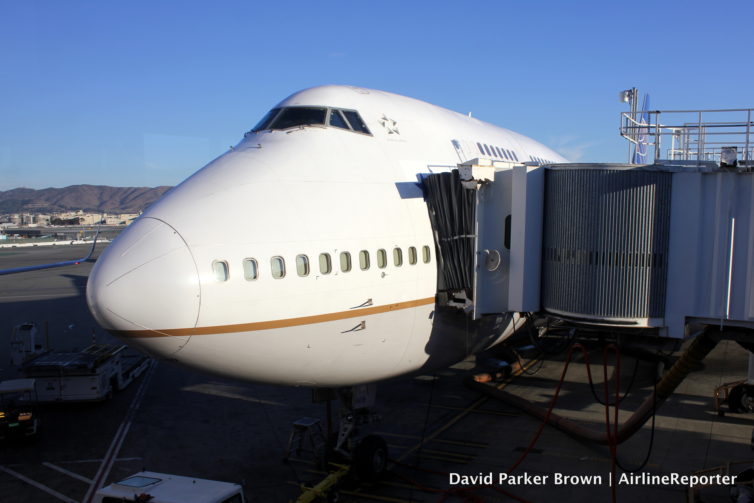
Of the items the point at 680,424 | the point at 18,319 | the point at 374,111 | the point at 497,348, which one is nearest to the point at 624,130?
the point at 374,111

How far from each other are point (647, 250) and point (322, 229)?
5.82 meters

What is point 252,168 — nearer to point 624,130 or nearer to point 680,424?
point 624,130

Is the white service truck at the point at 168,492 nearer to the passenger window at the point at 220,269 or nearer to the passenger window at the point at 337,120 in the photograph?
the passenger window at the point at 220,269

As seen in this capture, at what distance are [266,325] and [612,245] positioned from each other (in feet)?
20.8

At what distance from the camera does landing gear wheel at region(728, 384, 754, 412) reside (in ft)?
61.0

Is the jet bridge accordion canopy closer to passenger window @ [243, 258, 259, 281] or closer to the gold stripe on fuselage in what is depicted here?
the gold stripe on fuselage

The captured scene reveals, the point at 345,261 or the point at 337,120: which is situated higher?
the point at 337,120

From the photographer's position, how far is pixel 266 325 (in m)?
9.91

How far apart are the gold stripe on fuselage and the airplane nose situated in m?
0.02

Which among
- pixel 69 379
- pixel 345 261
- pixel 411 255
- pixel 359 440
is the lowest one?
pixel 69 379

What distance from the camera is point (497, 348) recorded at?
78.7 ft

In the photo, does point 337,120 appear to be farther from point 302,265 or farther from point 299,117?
point 302,265

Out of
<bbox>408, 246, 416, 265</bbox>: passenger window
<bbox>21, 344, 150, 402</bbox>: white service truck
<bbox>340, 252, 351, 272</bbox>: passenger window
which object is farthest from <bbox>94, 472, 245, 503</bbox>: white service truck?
<bbox>21, 344, 150, 402</bbox>: white service truck

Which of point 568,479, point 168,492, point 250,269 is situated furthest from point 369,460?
point 250,269
